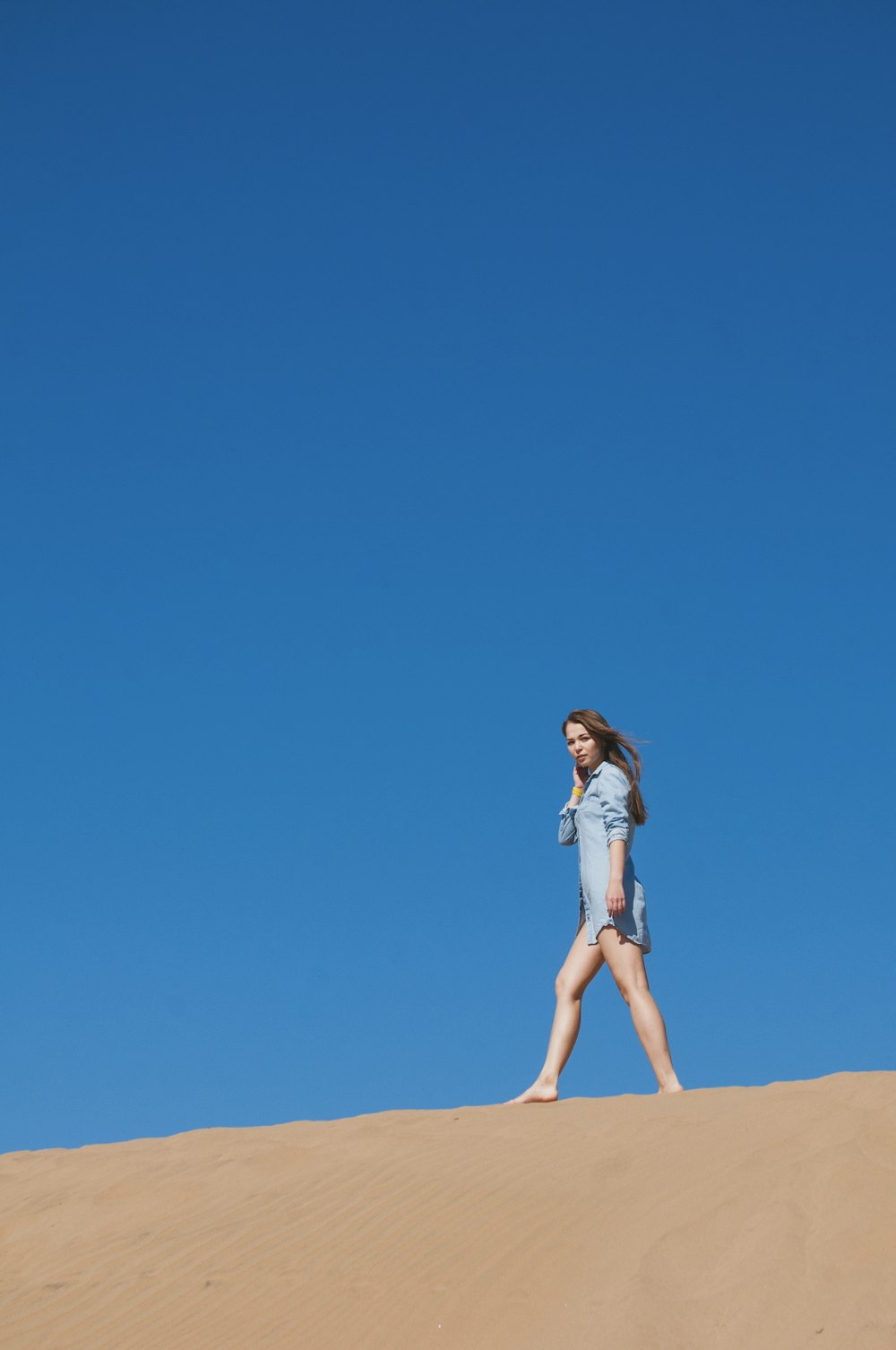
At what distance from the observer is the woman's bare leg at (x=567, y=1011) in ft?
24.1

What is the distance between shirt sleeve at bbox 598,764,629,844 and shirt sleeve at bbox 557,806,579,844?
0.95 feet

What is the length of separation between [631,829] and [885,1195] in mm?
3615

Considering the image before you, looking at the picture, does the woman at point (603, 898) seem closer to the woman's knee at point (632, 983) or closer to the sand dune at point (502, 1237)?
the woman's knee at point (632, 983)

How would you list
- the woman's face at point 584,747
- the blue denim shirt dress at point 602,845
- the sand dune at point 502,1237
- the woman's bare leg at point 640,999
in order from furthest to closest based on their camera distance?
the woman's face at point 584,747 → the blue denim shirt dress at point 602,845 → the woman's bare leg at point 640,999 → the sand dune at point 502,1237

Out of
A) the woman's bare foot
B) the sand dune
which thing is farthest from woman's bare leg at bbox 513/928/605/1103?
the sand dune

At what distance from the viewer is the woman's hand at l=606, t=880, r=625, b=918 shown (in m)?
7.41

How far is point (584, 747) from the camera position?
812 centimetres

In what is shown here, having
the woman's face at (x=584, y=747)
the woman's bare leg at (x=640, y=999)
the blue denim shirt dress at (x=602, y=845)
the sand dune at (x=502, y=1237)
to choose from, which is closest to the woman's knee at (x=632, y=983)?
the woman's bare leg at (x=640, y=999)

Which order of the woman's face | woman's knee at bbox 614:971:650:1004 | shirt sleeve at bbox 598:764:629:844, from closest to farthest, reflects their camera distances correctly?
woman's knee at bbox 614:971:650:1004, shirt sleeve at bbox 598:764:629:844, the woman's face

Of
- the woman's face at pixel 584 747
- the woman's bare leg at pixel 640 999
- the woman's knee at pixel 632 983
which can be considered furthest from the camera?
the woman's face at pixel 584 747

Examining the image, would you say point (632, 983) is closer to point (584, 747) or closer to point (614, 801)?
point (614, 801)

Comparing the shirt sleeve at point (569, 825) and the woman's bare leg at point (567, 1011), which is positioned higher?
the shirt sleeve at point (569, 825)

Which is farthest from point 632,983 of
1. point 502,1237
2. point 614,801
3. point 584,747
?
point 502,1237

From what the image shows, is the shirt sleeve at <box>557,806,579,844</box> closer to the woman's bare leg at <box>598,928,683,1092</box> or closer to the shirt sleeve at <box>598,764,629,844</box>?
the shirt sleeve at <box>598,764,629,844</box>
